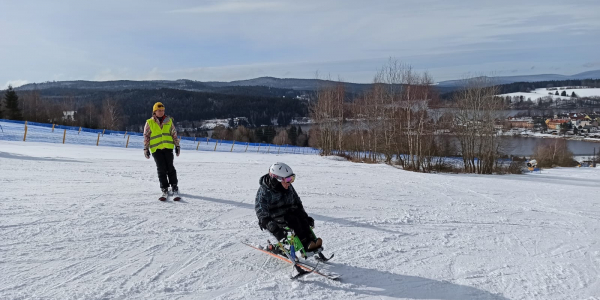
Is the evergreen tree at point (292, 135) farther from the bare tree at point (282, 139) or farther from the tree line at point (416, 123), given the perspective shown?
the tree line at point (416, 123)

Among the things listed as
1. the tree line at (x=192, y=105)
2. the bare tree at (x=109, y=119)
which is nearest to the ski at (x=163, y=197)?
the bare tree at (x=109, y=119)

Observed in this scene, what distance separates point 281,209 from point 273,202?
142 millimetres

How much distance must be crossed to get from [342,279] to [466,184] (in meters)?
10.9

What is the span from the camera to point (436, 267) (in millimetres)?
5438

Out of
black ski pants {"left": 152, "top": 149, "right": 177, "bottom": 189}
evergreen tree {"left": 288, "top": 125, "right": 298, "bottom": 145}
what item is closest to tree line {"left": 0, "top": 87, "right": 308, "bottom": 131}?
evergreen tree {"left": 288, "top": 125, "right": 298, "bottom": 145}

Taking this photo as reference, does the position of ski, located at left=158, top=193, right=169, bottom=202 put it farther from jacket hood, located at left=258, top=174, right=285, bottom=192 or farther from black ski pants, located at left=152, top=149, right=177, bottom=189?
jacket hood, located at left=258, top=174, right=285, bottom=192

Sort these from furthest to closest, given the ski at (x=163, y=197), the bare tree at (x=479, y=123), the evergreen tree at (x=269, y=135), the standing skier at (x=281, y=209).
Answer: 1. the evergreen tree at (x=269, y=135)
2. the bare tree at (x=479, y=123)
3. the ski at (x=163, y=197)
4. the standing skier at (x=281, y=209)

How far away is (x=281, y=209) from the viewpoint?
16.5 feet

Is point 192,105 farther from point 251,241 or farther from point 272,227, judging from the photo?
point 272,227

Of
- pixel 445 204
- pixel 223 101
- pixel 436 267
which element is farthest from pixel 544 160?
pixel 223 101

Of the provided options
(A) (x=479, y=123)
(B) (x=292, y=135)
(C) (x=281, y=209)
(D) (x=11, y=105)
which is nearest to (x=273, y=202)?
(C) (x=281, y=209)

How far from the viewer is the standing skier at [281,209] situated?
4930 millimetres

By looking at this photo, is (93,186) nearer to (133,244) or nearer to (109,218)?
(109,218)

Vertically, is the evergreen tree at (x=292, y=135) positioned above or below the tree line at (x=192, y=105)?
below
